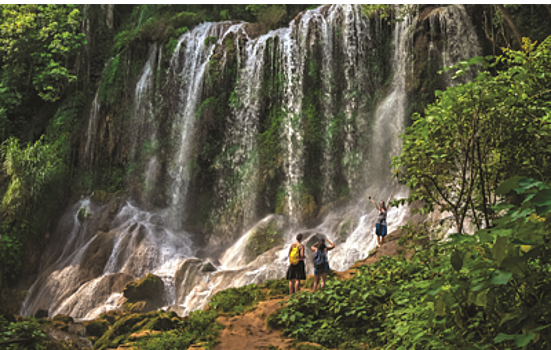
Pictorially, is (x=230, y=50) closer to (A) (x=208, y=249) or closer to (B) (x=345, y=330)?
(A) (x=208, y=249)

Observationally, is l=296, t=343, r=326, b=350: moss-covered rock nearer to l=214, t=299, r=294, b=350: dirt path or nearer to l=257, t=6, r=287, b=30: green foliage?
l=214, t=299, r=294, b=350: dirt path

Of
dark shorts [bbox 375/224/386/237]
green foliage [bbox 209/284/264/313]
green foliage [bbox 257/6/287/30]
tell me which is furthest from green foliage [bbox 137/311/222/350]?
green foliage [bbox 257/6/287/30]

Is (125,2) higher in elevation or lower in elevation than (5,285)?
higher

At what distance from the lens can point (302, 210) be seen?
1530 centimetres

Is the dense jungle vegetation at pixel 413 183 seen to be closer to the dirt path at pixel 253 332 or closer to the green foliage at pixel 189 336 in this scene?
the green foliage at pixel 189 336

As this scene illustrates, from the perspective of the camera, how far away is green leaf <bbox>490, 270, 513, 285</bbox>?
5.53 ft

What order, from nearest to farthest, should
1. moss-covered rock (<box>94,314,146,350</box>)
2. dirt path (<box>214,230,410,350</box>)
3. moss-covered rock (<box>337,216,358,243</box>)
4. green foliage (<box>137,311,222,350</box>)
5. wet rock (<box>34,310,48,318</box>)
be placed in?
dirt path (<box>214,230,410,350</box>)
green foliage (<box>137,311,222,350</box>)
moss-covered rock (<box>94,314,146,350</box>)
wet rock (<box>34,310,48,318</box>)
moss-covered rock (<box>337,216,358,243</box>)

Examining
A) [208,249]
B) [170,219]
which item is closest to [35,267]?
[170,219]

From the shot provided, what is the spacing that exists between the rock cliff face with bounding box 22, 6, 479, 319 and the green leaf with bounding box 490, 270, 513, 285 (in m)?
10.1

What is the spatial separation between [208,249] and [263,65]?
24.0 feet

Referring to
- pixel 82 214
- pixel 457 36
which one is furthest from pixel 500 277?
pixel 82 214

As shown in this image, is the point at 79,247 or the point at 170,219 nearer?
the point at 79,247

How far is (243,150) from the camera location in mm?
16875

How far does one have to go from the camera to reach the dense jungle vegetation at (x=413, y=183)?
6.61ft
